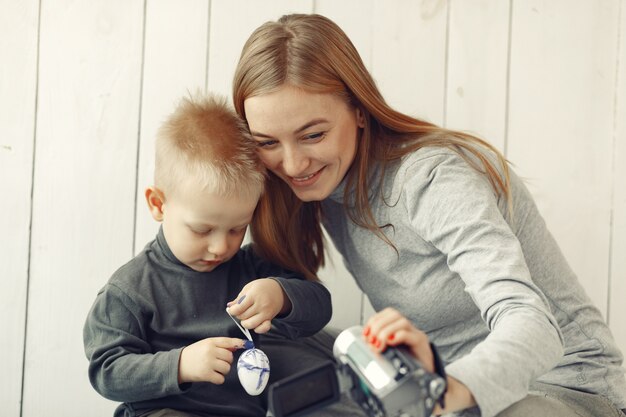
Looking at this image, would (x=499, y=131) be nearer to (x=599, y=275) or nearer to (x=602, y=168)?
(x=602, y=168)

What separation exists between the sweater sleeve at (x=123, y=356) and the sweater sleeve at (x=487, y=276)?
0.40 meters

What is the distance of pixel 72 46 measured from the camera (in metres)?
1.34

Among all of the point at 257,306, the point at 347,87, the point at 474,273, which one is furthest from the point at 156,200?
the point at 474,273

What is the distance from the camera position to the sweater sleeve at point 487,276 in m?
0.74

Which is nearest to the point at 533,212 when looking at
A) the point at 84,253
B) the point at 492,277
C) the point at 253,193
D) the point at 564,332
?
the point at 564,332

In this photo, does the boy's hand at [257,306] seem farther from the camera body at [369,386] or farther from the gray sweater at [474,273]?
the camera body at [369,386]

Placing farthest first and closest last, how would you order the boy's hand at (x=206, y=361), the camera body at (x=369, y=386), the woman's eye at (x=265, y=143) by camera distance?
the woman's eye at (x=265, y=143)
the boy's hand at (x=206, y=361)
the camera body at (x=369, y=386)

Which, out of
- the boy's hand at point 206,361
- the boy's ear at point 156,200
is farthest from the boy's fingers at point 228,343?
the boy's ear at point 156,200

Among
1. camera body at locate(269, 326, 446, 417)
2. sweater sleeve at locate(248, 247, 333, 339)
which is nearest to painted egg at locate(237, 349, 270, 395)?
sweater sleeve at locate(248, 247, 333, 339)

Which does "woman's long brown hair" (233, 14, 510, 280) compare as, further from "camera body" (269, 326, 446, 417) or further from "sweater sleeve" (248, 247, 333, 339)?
"camera body" (269, 326, 446, 417)

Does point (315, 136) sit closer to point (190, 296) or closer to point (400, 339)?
point (190, 296)

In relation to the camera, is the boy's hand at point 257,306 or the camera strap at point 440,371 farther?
the boy's hand at point 257,306

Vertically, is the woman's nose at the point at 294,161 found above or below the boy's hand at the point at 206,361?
above

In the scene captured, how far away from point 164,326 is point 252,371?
165 mm
